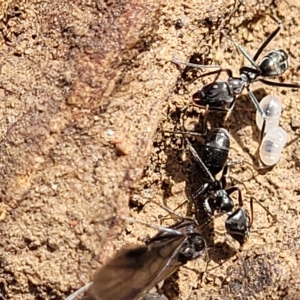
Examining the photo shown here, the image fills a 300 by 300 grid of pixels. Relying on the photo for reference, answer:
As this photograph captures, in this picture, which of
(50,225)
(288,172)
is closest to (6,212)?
(50,225)

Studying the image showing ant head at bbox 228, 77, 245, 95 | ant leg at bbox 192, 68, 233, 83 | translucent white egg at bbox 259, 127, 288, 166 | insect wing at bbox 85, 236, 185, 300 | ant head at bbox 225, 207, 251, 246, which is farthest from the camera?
ant head at bbox 228, 77, 245, 95

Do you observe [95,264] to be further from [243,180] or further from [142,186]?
[243,180]

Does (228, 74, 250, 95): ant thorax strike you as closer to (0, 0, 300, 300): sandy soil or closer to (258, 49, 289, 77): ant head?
(258, 49, 289, 77): ant head

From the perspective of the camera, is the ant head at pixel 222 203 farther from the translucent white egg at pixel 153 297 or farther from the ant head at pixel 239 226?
the translucent white egg at pixel 153 297

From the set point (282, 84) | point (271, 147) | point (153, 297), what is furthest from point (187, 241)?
point (282, 84)

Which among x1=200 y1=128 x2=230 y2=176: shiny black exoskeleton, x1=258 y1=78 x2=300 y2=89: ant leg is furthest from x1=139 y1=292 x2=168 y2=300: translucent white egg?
x1=258 y1=78 x2=300 y2=89: ant leg
